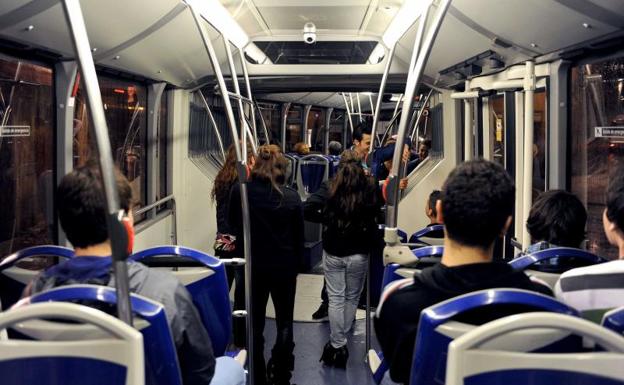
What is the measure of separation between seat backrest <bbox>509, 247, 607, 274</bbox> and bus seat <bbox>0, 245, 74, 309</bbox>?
68.7 inches

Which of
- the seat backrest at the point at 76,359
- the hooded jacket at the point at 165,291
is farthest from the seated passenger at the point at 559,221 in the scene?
the seat backrest at the point at 76,359

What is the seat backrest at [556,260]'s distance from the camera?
7.96ft

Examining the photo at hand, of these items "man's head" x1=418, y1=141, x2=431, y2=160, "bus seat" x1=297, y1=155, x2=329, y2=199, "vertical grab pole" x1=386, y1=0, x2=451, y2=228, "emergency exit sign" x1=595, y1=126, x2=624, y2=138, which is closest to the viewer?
"vertical grab pole" x1=386, y1=0, x2=451, y2=228

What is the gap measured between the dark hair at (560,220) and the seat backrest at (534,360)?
1327 mm

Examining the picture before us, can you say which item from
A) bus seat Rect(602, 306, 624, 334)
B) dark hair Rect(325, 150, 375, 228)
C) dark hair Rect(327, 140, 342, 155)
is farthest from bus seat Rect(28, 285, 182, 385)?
dark hair Rect(327, 140, 342, 155)

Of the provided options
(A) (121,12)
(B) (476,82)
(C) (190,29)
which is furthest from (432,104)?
(A) (121,12)

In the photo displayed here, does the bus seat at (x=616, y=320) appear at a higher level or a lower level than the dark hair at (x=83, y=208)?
lower

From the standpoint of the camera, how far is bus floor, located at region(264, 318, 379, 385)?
4441mm

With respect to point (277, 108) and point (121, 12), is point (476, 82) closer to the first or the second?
point (121, 12)

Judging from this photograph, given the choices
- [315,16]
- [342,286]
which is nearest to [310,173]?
[315,16]

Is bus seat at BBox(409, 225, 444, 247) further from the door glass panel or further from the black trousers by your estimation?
the door glass panel

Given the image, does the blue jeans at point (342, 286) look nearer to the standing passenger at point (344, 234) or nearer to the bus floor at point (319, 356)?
the standing passenger at point (344, 234)

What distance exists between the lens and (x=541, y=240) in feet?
9.20

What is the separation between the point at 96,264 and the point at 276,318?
2.43m
